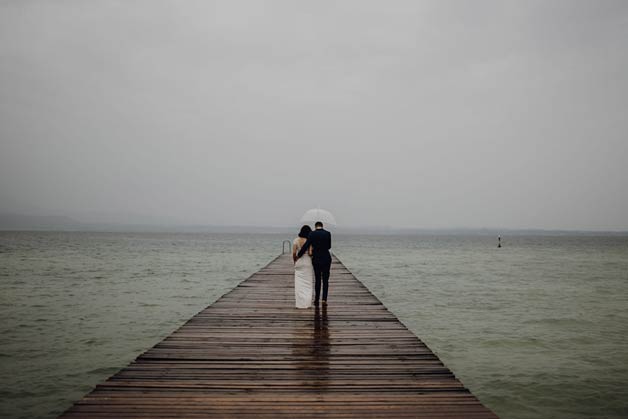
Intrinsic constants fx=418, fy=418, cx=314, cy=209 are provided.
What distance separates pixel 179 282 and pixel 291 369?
2068 cm

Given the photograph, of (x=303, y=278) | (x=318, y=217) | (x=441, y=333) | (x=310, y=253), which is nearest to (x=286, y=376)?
(x=310, y=253)

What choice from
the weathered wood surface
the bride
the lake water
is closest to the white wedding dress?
the bride

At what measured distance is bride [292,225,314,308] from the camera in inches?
352

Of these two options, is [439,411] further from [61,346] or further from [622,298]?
[622,298]

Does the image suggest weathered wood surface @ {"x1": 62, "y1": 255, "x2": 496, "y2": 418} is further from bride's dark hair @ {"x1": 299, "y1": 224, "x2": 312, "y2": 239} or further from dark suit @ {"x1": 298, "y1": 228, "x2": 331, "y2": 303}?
bride's dark hair @ {"x1": 299, "y1": 224, "x2": 312, "y2": 239}

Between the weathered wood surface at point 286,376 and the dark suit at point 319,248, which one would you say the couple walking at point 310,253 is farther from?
the weathered wood surface at point 286,376

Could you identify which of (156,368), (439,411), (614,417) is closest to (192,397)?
(156,368)

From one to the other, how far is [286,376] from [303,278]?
165 inches

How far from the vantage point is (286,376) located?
5035 mm

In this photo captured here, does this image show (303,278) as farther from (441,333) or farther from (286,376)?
(441,333)

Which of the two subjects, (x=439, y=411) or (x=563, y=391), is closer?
(x=439, y=411)

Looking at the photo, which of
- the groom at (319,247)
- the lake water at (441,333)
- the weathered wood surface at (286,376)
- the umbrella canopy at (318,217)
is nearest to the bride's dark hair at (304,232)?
the groom at (319,247)

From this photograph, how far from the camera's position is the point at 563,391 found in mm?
7727

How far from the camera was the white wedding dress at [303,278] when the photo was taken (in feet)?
29.4
